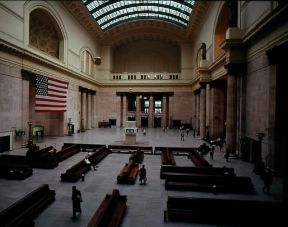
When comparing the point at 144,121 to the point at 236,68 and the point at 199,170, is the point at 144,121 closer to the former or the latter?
the point at 236,68

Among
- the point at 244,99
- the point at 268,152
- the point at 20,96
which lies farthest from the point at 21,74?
the point at 268,152

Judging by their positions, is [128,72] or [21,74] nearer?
[21,74]

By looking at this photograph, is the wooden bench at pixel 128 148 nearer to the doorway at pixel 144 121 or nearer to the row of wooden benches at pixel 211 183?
the row of wooden benches at pixel 211 183

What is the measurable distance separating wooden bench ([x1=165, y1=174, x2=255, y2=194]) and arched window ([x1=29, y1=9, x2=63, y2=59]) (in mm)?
21040

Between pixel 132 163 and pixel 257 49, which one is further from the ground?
pixel 257 49

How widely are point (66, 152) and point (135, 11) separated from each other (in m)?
26.0

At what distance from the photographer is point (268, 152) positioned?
41.3ft

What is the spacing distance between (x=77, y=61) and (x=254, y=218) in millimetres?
28639

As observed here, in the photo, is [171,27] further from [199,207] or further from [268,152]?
[199,207]

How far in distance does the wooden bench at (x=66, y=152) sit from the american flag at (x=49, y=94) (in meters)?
5.28

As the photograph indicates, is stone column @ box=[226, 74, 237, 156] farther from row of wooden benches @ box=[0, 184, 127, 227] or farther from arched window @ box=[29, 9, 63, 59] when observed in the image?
arched window @ box=[29, 9, 63, 59]

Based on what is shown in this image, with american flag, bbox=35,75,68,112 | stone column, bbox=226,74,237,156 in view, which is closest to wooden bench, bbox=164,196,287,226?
stone column, bbox=226,74,237,156

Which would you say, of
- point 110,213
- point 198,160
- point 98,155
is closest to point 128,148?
point 98,155

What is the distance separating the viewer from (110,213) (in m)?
7.17
